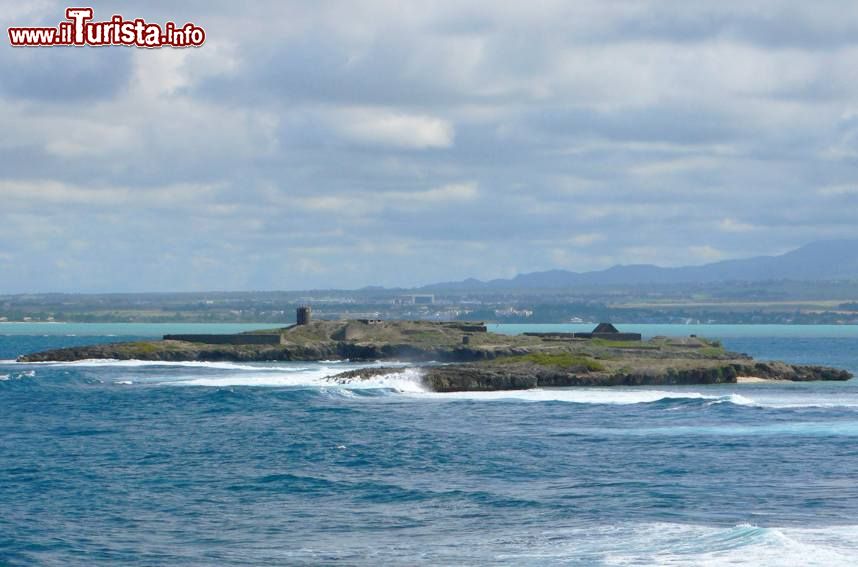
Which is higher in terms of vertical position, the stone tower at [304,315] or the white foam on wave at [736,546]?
the stone tower at [304,315]

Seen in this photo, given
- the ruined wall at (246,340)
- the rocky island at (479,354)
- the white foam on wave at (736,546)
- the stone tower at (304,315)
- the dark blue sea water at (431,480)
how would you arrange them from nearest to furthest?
the white foam on wave at (736,546)
the dark blue sea water at (431,480)
the rocky island at (479,354)
the ruined wall at (246,340)
the stone tower at (304,315)

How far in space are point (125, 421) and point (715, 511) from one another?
3787cm

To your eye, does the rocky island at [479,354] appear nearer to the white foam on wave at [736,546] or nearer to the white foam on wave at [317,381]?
the white foam on wave at [317,381]

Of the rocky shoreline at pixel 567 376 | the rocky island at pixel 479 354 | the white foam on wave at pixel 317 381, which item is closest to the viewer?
the rocky shoreline at pixel 567 376

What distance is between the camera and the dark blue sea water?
124 feet

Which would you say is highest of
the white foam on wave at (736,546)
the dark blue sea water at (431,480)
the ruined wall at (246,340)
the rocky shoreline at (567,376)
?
the ruined wall at (246,340)

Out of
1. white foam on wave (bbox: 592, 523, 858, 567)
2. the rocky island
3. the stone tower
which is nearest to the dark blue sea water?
white foam on wave (bbox: 592, 523, 858, 567)

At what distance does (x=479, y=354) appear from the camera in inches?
5305

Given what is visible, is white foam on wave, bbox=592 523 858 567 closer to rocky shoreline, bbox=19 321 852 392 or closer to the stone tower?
rocky shoreline, bbox=19 321 852 392

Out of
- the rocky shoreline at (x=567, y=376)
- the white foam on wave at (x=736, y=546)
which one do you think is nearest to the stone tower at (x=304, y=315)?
the rocky shoreline at (x=567, y=376)

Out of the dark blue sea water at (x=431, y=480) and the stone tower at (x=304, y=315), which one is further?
the stone tower at (x=304, y=315)

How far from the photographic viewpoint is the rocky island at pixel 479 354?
99.4 metres

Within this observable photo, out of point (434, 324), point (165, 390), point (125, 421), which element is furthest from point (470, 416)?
point (434, 324)

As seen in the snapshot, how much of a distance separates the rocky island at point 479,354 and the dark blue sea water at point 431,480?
12.9m
